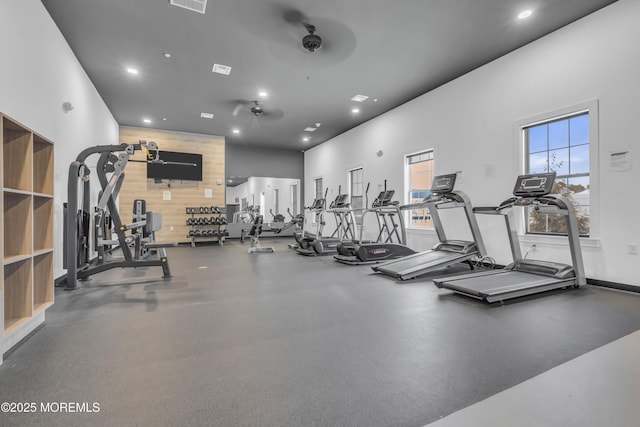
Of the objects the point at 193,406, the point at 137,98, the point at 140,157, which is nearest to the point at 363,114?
the point at 137,98

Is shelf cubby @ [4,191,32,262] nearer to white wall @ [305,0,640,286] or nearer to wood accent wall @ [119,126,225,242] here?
white wall @ [305,0,640,286]

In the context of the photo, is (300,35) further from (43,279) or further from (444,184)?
(43,279)

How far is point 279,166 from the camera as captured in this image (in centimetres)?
1176

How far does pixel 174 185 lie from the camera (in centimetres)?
924

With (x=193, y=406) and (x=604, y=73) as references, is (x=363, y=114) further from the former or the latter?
(x=193, y=406)

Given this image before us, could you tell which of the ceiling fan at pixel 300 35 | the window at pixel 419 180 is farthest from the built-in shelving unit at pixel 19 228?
the window at pixel 419 180

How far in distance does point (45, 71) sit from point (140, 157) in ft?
18.9

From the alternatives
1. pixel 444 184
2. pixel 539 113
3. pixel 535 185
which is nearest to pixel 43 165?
pixel 444 184

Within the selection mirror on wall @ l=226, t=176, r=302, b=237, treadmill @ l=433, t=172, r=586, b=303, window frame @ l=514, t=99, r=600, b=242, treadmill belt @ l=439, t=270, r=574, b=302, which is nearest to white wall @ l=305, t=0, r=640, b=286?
window frame @ l=514, t=99, r=600, b=242

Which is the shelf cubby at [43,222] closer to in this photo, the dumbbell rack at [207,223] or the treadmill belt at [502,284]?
the treadmill belt at [502,284]

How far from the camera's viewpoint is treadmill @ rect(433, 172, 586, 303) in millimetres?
3327

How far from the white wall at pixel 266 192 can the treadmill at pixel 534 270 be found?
831cm

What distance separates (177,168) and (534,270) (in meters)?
9.25

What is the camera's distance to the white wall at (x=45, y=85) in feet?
9.52
